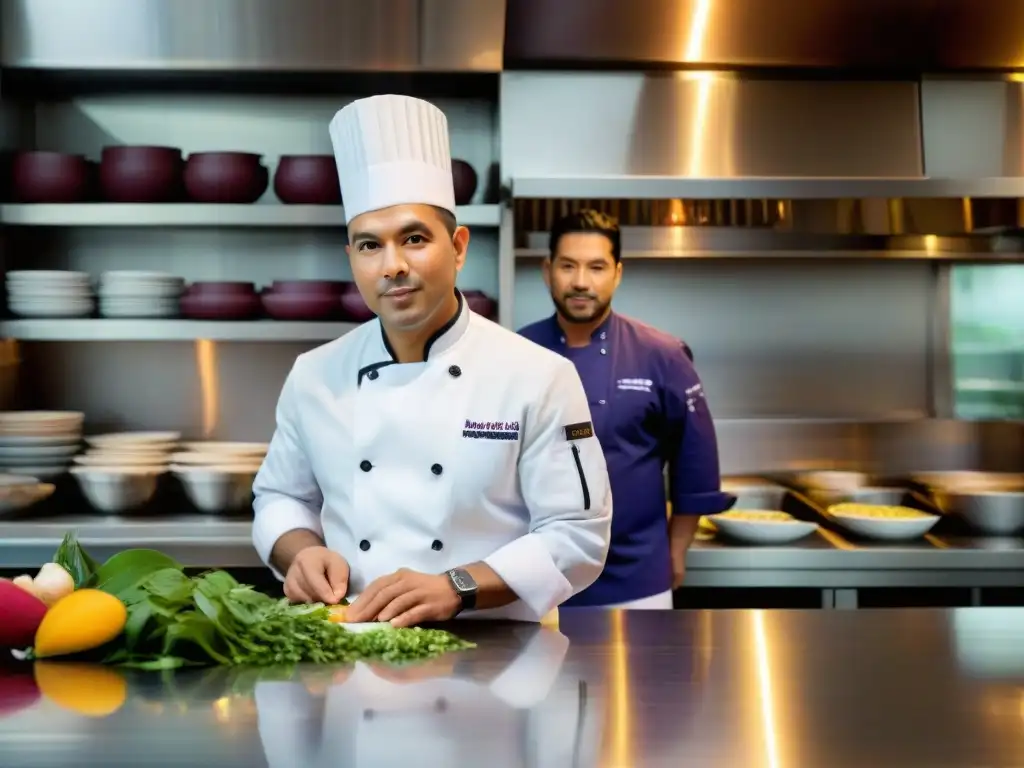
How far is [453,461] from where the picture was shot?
2008mm

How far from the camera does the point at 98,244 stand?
392cm

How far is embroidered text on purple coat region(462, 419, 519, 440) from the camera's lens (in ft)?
6.57

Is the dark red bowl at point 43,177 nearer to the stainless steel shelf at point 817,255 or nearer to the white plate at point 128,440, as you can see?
the white plate at point 128,440

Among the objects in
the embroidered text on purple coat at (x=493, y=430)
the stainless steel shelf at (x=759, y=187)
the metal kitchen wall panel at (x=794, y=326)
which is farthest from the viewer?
the metal kitchen wall panel at (x=794, y=326)

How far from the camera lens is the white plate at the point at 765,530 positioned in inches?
132

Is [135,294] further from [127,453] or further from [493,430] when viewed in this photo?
[493,430]

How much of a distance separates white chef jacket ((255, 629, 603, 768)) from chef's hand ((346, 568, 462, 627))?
0.15 metres

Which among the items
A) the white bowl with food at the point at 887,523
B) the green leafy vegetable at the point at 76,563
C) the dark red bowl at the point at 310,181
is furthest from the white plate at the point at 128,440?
the white bowl with food at the point at 887,523

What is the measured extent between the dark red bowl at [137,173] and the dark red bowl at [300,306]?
46cm

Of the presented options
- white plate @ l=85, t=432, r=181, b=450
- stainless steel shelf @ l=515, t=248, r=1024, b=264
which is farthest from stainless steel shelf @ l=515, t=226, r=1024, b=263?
white plate @ l=85, t=432, r=181, b=450

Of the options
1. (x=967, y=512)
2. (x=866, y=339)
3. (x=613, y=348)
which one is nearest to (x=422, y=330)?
(x=613, y=348)

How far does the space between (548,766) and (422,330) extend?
1.01 m

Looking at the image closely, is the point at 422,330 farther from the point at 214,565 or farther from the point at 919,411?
the point at 919,411

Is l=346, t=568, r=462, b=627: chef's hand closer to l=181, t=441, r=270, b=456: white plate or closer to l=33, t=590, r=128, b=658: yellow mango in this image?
l=33, t=590, r=128, b=658: yellow mango
